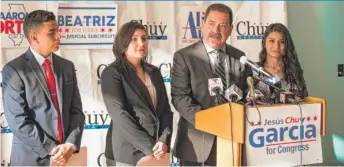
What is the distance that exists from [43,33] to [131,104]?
0.77 meters

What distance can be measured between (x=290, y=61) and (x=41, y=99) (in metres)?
1.87

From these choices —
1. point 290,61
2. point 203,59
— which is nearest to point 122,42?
point 203,59

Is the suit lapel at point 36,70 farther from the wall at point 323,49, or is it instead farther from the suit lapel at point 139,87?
the wall at point 323,49

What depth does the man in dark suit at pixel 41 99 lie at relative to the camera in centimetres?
282

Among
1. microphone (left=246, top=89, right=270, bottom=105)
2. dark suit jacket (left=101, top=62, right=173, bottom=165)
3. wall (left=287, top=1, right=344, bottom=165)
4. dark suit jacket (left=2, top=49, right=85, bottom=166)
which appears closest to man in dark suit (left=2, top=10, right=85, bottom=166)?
dark suit jacket (left=2, top=49, right=85, bottom=166)

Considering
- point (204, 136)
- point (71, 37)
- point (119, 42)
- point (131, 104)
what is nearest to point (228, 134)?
point (204, 136)

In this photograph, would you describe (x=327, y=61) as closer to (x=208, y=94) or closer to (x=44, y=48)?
(x=208, y=94)

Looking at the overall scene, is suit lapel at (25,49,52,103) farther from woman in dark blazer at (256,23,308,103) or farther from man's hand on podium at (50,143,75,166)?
woman in dark blazer at (256,23,308,103)

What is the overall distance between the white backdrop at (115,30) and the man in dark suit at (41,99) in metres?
0.06

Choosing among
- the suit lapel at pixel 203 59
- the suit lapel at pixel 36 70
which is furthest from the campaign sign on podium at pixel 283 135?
the suit lapel at pixel 36 70

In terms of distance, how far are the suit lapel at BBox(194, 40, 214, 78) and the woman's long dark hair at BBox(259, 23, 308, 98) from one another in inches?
17.3

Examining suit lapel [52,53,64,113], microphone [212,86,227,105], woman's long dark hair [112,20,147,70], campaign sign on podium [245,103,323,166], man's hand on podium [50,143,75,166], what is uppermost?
woman's long dark hair [112,20,147,70]

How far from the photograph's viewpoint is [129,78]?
3.00m

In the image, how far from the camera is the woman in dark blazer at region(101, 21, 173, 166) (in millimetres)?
2979
